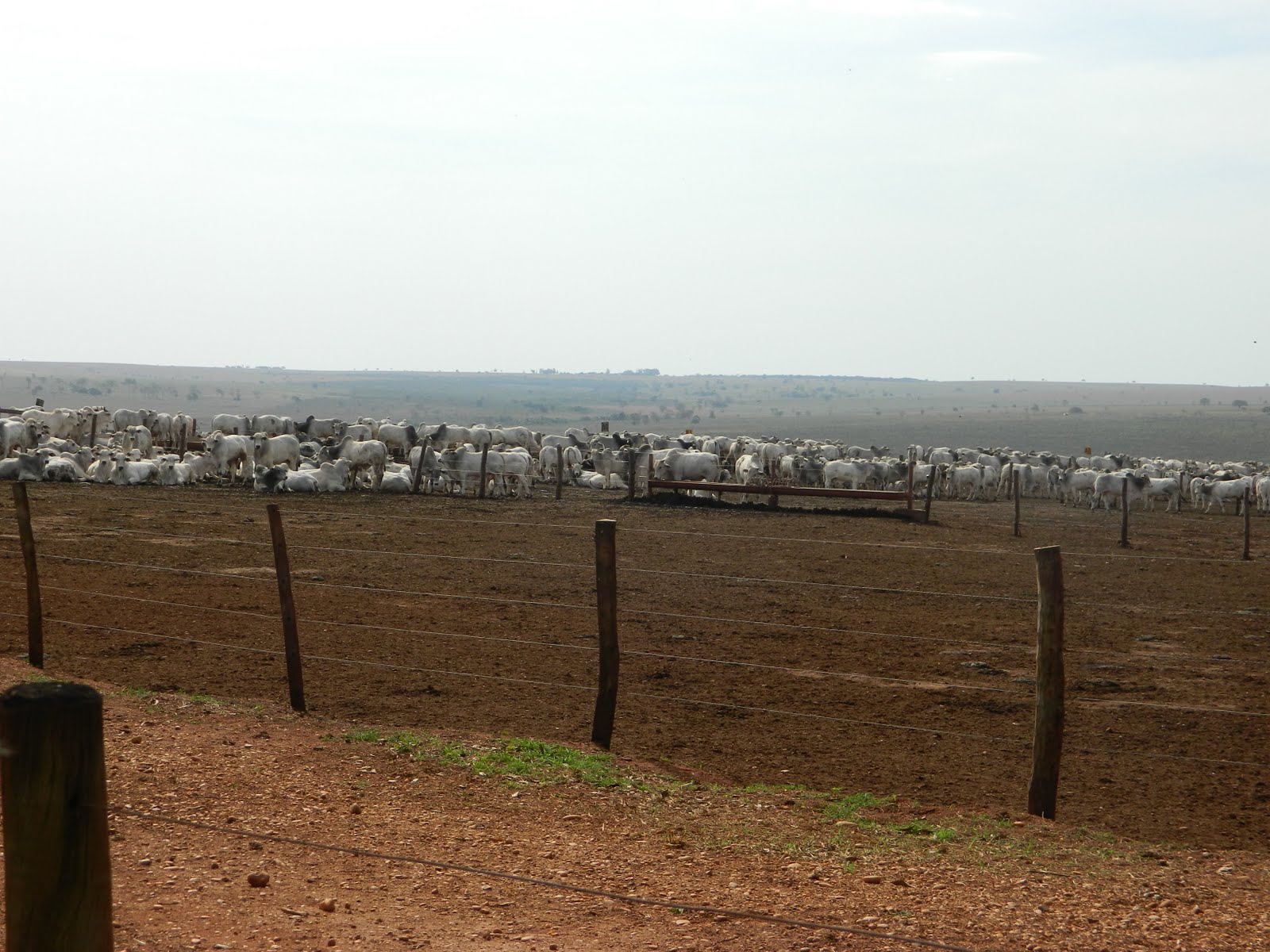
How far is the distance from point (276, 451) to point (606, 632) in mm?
29205

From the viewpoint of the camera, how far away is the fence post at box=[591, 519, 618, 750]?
8625 millimetres

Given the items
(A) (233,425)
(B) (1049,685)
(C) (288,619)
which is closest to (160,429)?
(A) (233,425)

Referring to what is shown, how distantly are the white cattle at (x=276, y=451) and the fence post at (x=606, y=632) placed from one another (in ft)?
93.3

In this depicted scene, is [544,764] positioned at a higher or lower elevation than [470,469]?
lower

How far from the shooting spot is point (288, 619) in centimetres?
984

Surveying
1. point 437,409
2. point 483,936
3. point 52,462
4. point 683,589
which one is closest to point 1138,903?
point 483,936

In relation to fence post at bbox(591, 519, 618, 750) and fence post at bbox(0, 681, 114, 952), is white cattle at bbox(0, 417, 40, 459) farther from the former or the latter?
fence post at bbox(0, 681, 114, 952)

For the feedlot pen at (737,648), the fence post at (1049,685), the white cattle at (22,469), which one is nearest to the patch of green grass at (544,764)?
the feedlot pen at (737,648)

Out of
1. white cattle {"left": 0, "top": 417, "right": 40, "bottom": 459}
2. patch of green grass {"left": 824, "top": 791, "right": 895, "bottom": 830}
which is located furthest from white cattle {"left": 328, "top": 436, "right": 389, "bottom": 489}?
patch of green grass {"left": 824, "top": 791, "right": 895, "bottom": 830}

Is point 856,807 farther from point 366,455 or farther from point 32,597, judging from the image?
point 366,455

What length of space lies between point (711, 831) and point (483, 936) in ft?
6.44

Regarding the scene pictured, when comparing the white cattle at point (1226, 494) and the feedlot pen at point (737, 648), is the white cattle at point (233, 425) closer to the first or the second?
the feedlot pen at point (737, 648)

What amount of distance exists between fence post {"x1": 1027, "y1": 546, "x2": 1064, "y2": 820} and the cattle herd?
811 inches

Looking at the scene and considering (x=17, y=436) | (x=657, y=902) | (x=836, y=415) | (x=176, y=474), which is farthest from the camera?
(x=836, y=415)
